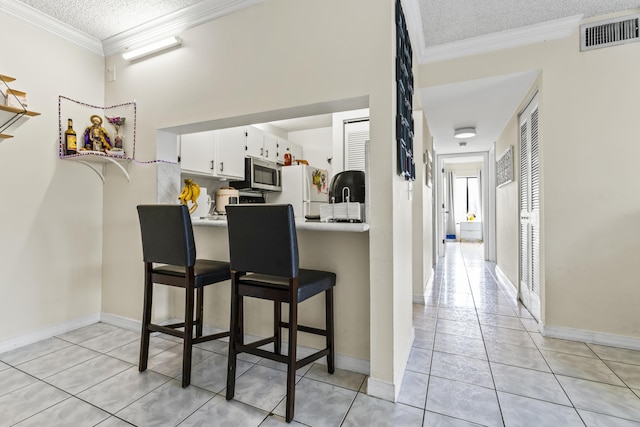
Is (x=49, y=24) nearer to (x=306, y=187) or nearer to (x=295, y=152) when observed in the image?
(x=306, y=187)

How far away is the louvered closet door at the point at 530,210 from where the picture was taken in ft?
9.66

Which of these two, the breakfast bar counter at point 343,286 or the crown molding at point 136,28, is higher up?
the crown molding at point 136,28

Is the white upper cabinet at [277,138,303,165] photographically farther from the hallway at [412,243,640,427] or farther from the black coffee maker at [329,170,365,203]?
the hallway at [412,243,640,427]

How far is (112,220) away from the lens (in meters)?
2.82

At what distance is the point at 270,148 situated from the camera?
14.7 feet

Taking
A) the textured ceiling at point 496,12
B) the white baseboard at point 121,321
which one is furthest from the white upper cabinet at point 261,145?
the textured ceiling at point 496,12

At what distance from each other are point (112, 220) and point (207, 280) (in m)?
1.51

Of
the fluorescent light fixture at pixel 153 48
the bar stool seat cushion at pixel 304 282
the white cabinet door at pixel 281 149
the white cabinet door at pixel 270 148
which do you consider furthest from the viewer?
the white cabinet door at pixel 281 149

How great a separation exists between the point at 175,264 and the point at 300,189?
8.83 feet

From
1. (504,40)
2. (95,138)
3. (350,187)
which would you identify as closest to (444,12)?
(504,40)

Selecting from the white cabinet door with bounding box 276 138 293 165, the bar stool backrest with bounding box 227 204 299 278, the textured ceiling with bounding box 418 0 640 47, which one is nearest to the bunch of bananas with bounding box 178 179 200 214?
the bar stool backrest with bounding box 227 204 299 278

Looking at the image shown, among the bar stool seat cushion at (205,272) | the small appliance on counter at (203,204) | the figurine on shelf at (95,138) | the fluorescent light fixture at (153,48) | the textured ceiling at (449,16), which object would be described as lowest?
the bar stool seat cushion at (205,272)

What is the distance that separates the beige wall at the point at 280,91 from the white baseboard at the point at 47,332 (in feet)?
0.57

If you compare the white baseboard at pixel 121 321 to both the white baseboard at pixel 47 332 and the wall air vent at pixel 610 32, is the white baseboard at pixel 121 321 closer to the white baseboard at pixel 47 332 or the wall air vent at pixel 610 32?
the white baseboard at pixel 47 332
